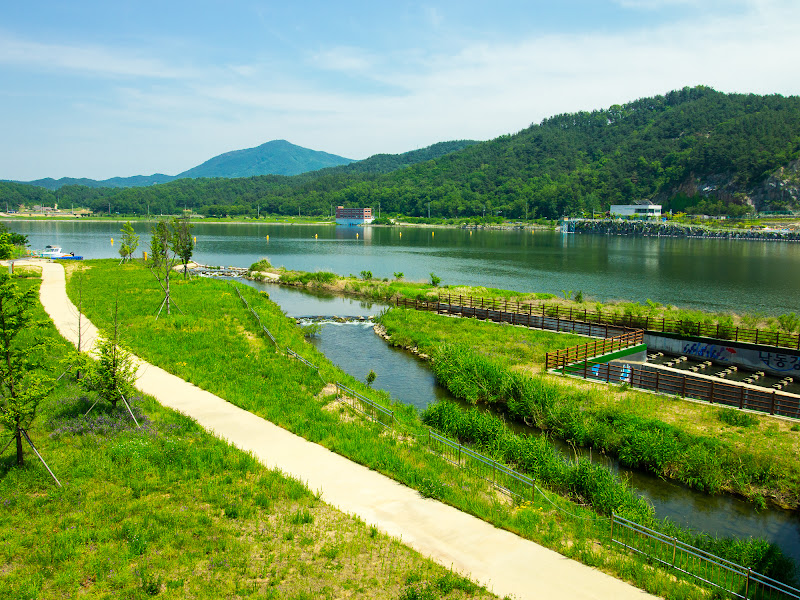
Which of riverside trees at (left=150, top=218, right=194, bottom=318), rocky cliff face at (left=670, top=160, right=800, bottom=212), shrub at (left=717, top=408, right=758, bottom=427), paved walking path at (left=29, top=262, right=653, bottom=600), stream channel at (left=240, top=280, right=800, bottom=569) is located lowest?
stream channel at (left=240, top=280, right=800, bottom=569)

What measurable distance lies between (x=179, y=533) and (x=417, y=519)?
4.84 metres

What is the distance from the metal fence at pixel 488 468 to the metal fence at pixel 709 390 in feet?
34.9

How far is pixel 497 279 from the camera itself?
72688mm

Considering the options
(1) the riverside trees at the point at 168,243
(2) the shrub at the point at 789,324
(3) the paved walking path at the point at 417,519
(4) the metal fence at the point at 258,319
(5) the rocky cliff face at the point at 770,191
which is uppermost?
(5) the rocky cliff face at the point at 770,191

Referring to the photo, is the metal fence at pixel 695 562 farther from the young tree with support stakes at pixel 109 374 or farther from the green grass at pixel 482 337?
the green grass at pixel 482 337

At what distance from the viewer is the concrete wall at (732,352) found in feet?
89.8

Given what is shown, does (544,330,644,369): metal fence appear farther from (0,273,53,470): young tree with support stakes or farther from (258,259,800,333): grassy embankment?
(0,273,53,470): young tree with support stakes

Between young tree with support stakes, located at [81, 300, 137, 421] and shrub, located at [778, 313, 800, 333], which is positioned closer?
young tree with support stakes, located at [81, 300, 137, 421]

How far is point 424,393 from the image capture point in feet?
84.0

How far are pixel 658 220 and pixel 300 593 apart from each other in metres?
213

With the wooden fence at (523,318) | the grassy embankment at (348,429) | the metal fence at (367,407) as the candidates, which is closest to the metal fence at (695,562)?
the grassy embankment at (348,429)

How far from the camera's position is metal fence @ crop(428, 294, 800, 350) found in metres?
29.7

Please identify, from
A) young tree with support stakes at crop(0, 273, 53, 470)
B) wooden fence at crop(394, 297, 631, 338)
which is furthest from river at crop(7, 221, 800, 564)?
young tree with support stakes at crop(0, 273, 53, 470)

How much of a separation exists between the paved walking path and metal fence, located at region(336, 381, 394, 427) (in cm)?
334
